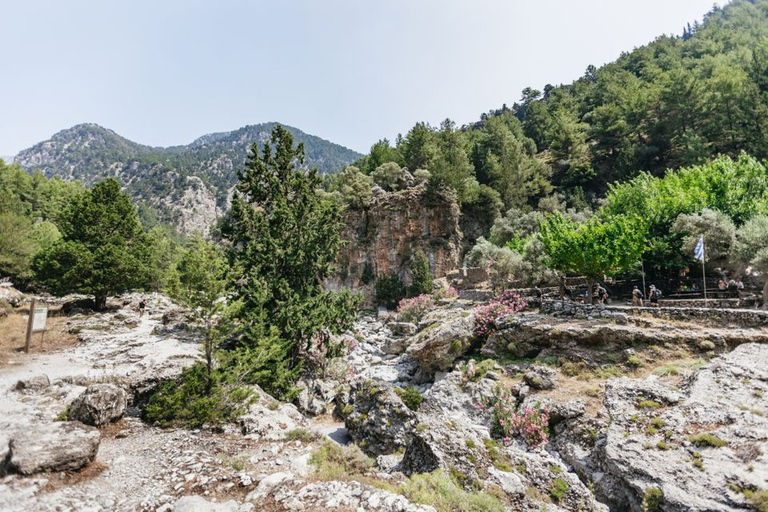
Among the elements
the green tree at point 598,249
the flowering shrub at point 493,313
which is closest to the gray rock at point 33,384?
the flowering shrub at point 493,313

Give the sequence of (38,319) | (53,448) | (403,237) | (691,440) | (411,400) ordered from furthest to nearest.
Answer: (403,237) → (38,319) → (411,400) → (691,440) → (53,448)

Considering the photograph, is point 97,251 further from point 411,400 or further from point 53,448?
point 411,400

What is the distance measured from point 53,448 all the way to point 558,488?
36.3ft

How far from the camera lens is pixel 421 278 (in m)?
44.2

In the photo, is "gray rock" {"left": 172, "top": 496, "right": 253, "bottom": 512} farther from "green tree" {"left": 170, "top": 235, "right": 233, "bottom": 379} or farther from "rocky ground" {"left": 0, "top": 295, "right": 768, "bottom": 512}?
"green tree" {"left": 170, "top": 235, "right": 233, "bottom": 379}

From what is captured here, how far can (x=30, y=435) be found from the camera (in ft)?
22.7

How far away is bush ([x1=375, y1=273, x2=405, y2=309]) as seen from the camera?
155ft

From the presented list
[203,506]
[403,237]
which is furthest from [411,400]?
[403,237]

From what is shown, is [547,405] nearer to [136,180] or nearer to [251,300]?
[251,300]

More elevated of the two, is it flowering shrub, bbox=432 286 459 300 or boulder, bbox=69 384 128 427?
flowering shrub, bbox=432 286 459 300

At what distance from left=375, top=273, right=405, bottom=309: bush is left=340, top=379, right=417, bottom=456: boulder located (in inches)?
1321

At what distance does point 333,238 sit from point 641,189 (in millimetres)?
35396

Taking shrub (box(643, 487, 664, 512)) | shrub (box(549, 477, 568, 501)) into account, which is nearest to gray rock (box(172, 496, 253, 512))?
shrub (box(549, 477, 568, 501))

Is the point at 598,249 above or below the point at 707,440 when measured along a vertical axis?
above
